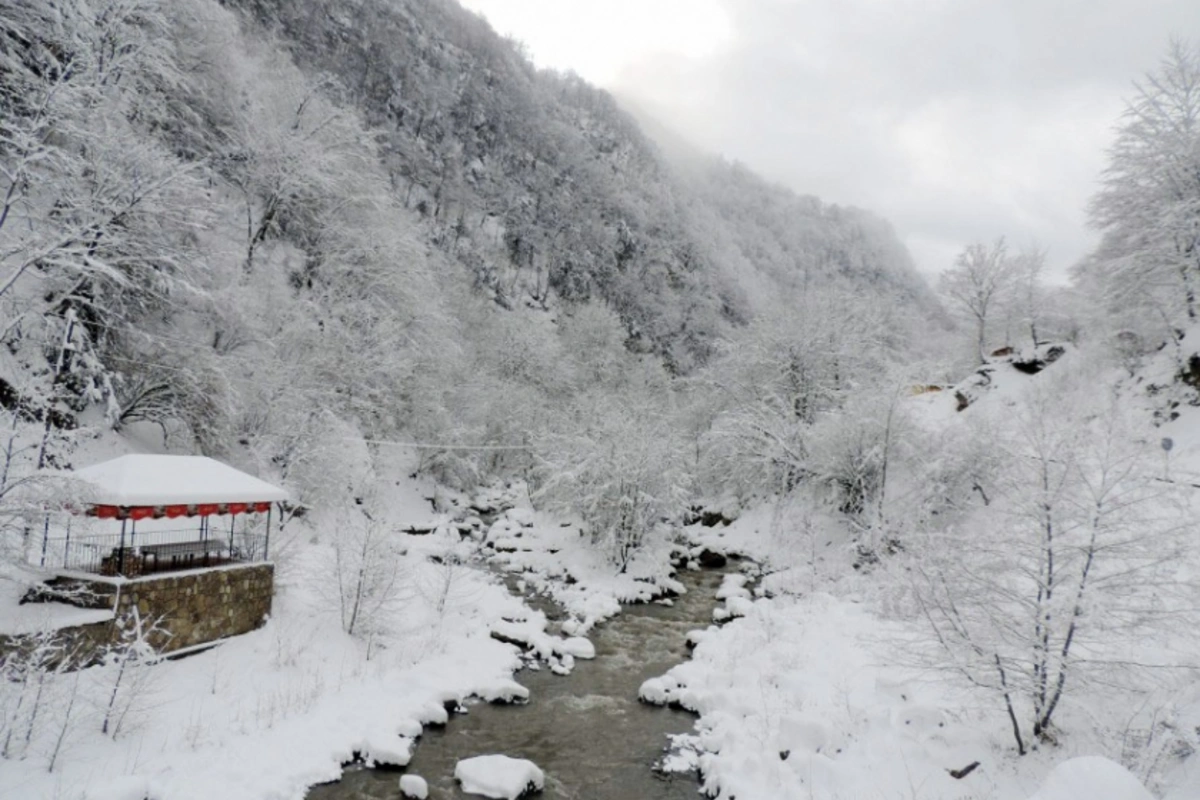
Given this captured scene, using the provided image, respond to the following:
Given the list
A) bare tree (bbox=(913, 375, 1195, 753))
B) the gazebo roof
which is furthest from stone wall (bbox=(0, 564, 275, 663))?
bare tree (bbox=(913, 375, 1195, 753))

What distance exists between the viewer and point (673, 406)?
4600 cm

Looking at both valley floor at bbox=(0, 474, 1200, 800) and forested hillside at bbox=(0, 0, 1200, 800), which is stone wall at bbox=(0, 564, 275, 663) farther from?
valley floor at bbox=(0, 474, 1200, 800)

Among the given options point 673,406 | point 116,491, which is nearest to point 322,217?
point 116,491

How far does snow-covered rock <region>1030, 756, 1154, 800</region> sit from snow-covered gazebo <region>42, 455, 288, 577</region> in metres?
13.6

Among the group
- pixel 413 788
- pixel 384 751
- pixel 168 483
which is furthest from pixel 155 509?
pixel 413 788

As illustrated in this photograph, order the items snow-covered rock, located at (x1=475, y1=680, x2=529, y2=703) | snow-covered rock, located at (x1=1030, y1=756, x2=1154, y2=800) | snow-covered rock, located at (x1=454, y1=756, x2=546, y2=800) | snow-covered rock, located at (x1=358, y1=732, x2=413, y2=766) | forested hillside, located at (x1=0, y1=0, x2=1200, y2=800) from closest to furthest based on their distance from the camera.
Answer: snow-covered rock, located at (x1=1030, y1=756, x2=1154, y2=800) < forested hillside, located at (x1=0, y1=0, x2=1200, y2=800) < snow-covered rock, located at (x1=454, y1=756, x2=546, y2=800) < snow-covered rock, located at (x1=358, y1=732, x2=413, y2=766) < snow-covered rock, located at (x1=475, y1=680, x2=529, y2=703)

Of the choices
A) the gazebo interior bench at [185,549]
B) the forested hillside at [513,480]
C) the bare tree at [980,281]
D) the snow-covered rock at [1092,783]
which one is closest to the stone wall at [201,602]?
the forested hillside at [513,480]

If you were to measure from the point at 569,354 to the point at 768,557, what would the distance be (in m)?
33.5

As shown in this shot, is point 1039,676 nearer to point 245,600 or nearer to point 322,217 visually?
point 245,600

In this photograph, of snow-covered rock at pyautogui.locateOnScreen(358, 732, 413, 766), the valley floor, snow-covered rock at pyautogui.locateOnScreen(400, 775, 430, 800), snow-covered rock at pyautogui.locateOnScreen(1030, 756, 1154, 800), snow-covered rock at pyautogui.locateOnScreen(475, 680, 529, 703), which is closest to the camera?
snow-covered rock at pyautogui.locateOnScreen(1030, 756, 1154, 800)

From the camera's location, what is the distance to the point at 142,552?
1248 centimetres

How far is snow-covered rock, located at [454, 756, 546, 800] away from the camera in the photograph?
29.8 ft

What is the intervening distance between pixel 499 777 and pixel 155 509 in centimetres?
864

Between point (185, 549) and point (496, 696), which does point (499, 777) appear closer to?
point (496, 696)
